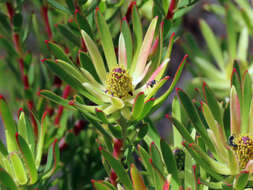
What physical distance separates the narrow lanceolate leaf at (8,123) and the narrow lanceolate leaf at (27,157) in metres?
0.08

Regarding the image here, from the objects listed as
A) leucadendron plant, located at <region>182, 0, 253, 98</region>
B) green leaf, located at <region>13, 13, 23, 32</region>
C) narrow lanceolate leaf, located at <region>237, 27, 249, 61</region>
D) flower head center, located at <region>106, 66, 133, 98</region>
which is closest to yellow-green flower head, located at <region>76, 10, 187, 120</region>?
flower head center, located at <region>106, 66, 133, 98</region>

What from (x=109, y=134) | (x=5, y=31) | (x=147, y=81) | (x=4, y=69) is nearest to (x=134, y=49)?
(x=147, y=81)

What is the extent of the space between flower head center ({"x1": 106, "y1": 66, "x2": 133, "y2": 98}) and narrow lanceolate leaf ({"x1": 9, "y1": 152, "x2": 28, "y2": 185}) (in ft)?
0.72

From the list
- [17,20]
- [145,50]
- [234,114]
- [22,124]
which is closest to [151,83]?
[145,50]

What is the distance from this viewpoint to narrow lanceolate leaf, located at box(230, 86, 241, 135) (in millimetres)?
614

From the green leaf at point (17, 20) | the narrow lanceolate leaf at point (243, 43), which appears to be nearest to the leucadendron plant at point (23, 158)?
the green leaf at point (17, 20)

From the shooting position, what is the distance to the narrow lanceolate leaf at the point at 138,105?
52 cm

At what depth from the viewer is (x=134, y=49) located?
67 cm

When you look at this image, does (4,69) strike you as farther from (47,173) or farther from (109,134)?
(109,134)

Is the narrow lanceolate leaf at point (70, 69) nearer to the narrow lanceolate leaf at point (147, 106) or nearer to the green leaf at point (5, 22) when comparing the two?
the narrow lanceolate leaf at point (147, 106)

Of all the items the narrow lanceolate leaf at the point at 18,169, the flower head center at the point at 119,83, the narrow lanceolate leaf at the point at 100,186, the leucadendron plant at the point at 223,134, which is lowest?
the leucadendron plant at the point at 223,134

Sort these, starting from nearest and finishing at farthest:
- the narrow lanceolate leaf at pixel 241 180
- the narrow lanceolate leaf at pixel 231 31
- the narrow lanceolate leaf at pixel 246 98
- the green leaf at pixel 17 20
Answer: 1. the narrow lanceolate leaf at pixel 241 180
2. the narrow lanceolate leaf at pixel 246 98
3. the green leaf at pixel 17 20
4. the narrow lanceolate leaf at pixel 231 31

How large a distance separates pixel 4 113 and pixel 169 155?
12.4 inches

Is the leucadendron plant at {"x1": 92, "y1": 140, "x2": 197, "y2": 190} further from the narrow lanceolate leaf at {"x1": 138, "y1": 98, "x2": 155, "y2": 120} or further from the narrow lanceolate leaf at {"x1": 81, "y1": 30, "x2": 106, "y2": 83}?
the narrow lanceolate leaf at {"x1": 81, "y1": 30, "x2": 106, "y2": 83}
